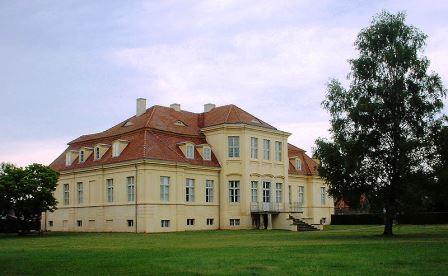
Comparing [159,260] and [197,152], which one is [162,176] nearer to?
[197,152]

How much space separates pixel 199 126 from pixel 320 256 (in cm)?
3562

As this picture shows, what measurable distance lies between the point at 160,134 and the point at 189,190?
5.27m

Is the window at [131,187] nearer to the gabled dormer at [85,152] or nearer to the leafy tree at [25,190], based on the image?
the leafy tree at [25,190]

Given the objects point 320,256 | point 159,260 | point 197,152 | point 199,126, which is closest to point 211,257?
point 159,260

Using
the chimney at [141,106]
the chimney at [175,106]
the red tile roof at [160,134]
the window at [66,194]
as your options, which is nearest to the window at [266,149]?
the red tile roof at [160,134]

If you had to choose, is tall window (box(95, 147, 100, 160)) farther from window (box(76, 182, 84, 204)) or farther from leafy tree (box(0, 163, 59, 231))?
leafy tree (box(0, 163, 59, 231))

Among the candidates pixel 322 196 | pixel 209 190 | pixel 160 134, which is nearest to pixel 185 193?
pixel 209 190

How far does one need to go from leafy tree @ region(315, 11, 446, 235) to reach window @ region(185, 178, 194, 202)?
16.0 meters

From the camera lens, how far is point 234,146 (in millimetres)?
50344

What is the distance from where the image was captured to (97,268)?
50.7ft

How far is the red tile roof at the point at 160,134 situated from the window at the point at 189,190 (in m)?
1.62

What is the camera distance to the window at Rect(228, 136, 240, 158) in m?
50.3

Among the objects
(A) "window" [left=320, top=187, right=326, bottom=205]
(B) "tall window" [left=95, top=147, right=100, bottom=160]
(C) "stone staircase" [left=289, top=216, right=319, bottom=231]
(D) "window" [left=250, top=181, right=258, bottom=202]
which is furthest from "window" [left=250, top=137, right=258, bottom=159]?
(A) "window" [left=320, top=187, right=326, bottom=205]

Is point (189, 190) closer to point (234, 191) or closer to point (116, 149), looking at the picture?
point (234, 191)
